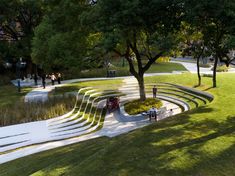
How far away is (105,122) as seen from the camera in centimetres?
1858

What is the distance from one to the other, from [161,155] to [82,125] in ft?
28.7

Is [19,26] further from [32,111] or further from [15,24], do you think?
[32,111]

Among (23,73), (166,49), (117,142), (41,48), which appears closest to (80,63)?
(41,48)

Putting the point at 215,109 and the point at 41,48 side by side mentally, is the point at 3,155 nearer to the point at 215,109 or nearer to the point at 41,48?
the point at 41,48

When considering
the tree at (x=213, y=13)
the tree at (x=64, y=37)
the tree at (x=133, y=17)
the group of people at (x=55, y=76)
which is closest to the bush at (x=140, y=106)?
the tree at (x=64, y=37)

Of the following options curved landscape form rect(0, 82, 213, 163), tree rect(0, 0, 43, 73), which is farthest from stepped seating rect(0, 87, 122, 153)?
tree rect(0, 0, 43, 73)

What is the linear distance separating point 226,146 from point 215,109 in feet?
19.1

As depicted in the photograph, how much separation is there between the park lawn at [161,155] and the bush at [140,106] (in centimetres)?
549

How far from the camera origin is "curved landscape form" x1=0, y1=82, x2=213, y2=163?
50.1ft

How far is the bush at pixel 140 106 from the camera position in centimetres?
1964

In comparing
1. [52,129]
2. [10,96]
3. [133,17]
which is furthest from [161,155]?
[10,96]

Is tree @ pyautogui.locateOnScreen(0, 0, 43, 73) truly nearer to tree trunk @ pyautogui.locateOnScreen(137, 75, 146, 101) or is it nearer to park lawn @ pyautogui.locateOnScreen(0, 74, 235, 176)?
tree trunk @ pyautogui.locateOnScreen(137, 75, 146, 101)

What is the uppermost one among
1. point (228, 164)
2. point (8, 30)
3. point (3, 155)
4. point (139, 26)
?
point (8, 30)

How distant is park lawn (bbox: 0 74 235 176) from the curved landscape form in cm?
259
